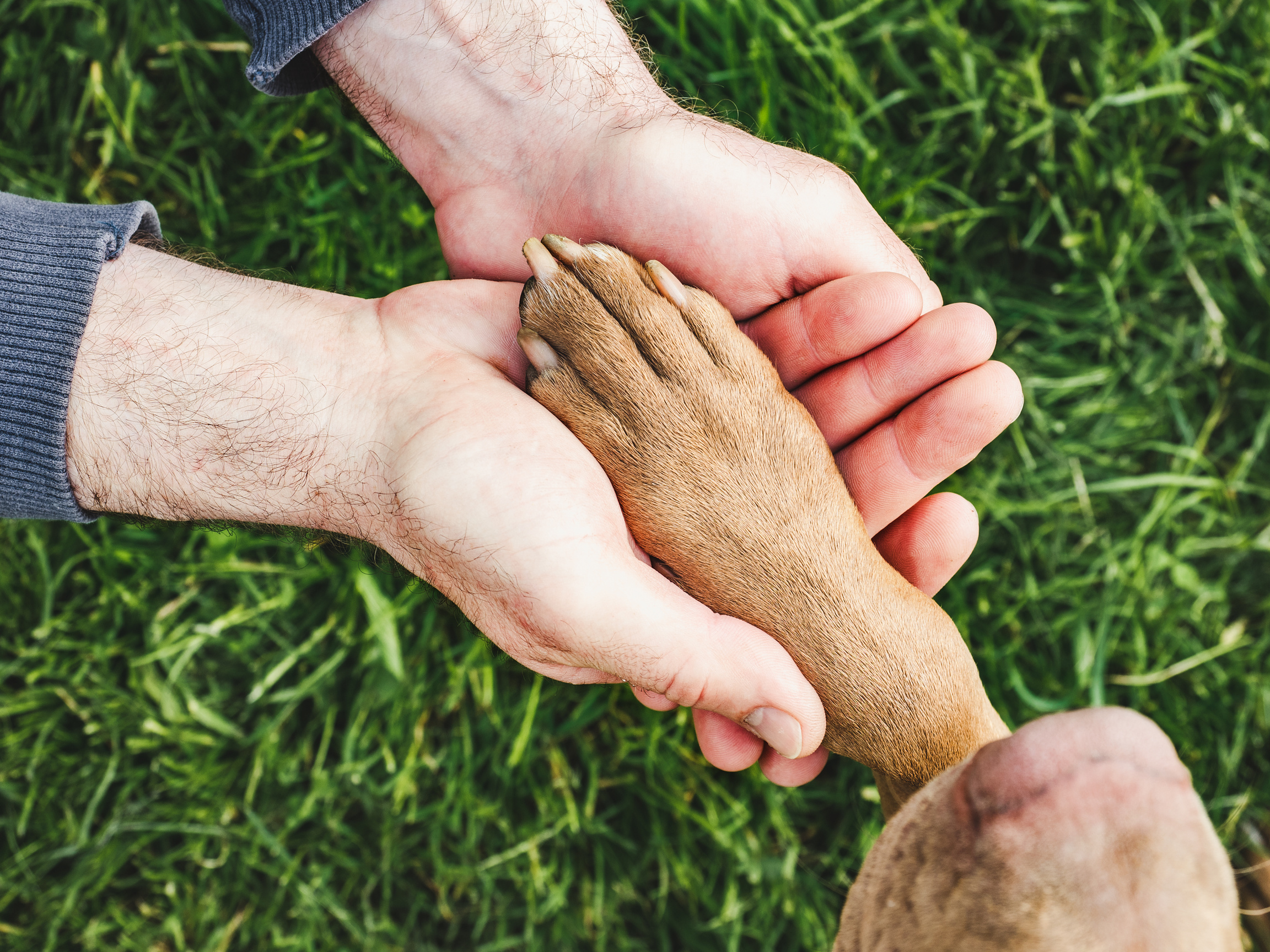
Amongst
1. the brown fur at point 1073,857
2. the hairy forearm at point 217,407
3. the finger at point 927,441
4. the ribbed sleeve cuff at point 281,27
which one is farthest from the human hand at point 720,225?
the brown fur at point 1073,857

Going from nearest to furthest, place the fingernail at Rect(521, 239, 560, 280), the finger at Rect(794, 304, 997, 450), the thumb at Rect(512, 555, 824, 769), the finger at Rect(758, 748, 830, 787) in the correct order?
the thumb at Rect(512, 555, 824, 769) < the fingernail at Rect(521, 239, 560, 280) < the finger at Rect(794, 304, 997, 450) < the finger at Rect(758, 748, 830, 787)

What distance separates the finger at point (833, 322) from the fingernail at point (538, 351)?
2.34 feet

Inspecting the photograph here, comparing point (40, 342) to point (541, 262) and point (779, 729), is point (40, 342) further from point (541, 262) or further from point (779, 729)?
point (779, 729)

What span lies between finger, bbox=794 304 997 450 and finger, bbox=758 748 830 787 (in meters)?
0.88

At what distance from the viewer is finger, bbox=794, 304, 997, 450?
2.30 m

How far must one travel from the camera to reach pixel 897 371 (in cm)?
238

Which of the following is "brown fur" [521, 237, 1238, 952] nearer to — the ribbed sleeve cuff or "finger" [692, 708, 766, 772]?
"finger" [692, 708, 766, 772]

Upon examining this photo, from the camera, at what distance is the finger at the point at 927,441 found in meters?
2.31

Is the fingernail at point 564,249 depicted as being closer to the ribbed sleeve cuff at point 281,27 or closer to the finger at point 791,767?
the ribbed sleeve cuff at point 281,27

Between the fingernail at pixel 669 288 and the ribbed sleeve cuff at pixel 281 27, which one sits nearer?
the fingernail at pixel 669 288

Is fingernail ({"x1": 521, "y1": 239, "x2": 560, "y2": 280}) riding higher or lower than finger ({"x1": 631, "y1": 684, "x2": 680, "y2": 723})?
higher

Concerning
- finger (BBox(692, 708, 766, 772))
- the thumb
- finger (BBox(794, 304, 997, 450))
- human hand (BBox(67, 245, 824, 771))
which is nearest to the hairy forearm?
human hand (BBox(67, 245, 824, 771))

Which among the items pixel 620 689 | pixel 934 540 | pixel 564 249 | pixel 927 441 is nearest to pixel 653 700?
pixel 620 689

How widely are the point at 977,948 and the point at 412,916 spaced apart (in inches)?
104
